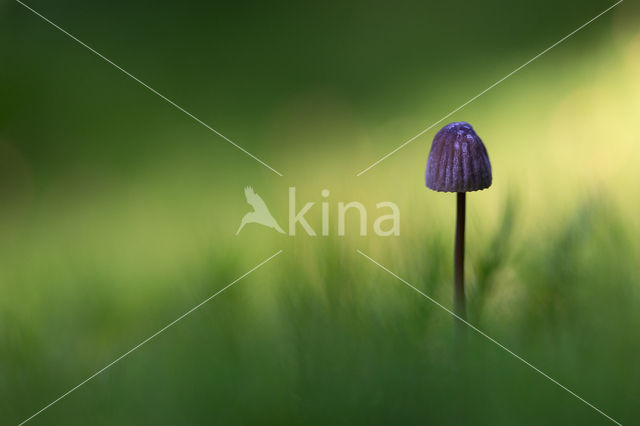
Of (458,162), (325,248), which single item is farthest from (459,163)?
(325,248)

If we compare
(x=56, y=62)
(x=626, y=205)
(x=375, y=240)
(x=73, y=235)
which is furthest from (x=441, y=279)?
(x=56, y=62)

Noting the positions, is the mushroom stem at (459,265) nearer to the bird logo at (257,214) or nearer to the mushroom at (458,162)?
the mushroom at (458,162)

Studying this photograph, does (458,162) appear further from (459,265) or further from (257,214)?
(257,214)

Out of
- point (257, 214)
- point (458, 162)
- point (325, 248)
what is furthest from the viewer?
point (257, 214)

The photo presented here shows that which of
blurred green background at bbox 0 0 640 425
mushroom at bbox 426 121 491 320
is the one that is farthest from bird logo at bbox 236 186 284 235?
mushroom at bbox 426 121 491 320

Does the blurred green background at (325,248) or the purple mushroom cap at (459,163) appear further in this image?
the purple mushroom cap at (459,163)

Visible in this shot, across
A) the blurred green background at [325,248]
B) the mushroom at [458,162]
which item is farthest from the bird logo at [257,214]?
the mushroom at [458,162]

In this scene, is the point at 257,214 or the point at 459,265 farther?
the point at 257,214

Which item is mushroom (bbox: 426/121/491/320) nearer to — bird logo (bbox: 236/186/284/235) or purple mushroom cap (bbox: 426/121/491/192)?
purple mushroom cap (bbox: 426/121/491/192)
